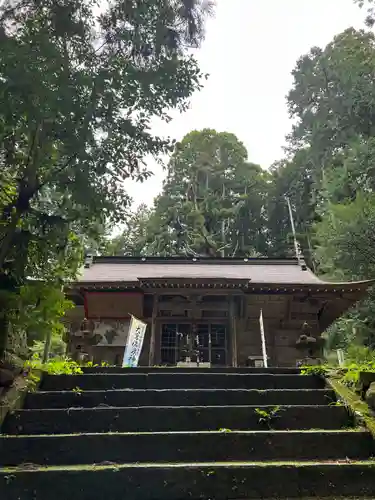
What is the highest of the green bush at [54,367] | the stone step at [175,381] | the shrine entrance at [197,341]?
the shrine entrance at [197,341]

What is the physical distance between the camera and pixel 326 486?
289 centimetres

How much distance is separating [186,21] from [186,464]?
585 cm

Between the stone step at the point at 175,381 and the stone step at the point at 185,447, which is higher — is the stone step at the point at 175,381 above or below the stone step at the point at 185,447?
above

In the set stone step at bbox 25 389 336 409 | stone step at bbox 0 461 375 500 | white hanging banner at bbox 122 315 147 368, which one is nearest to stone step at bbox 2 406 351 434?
stone step at bbox 25 389 336 409

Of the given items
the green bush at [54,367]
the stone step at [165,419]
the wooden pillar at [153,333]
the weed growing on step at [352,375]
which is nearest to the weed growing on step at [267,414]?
the stone step at [165,419]

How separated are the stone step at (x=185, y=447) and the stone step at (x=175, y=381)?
122 cm

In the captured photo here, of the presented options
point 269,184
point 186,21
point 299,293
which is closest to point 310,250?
point 269,184

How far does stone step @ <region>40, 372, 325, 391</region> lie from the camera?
455 centimetres

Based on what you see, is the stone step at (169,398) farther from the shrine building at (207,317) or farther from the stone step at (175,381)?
the shrine building at (207,317)

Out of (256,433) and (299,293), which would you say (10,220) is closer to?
(256,433)

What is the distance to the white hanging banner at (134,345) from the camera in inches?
348

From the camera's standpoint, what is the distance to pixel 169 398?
4.14 metres

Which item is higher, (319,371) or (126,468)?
(319,371)

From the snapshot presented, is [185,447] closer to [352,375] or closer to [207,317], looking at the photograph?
[352,375]
